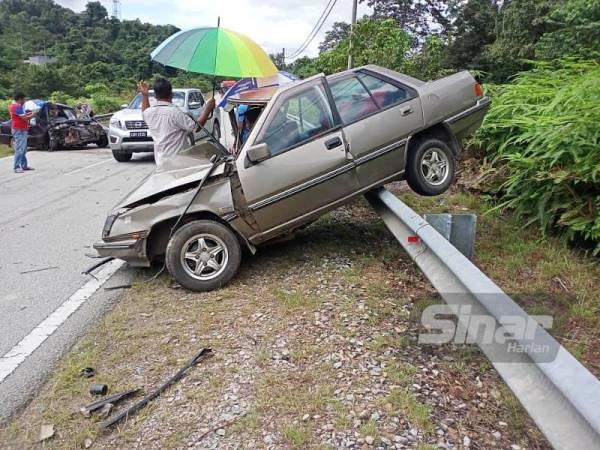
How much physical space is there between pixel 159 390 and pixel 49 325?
162 centimetres

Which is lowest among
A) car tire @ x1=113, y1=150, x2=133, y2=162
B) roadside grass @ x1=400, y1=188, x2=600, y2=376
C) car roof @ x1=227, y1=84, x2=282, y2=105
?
roadside grass @ x1=400, y1=188, x2=600, y2=376

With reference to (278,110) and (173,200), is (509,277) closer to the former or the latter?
(278,110)

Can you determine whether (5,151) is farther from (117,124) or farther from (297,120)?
(297,120)

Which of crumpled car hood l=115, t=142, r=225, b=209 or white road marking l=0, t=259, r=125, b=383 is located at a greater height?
crumpled car hood l=115, t=142, r=225, b=209

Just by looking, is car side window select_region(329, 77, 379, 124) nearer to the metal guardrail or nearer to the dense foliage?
the metal guardrail

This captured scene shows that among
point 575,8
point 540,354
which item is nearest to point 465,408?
point 540,354

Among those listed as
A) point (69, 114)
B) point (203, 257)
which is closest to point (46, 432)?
point (203, 257)

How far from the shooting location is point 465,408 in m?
→ 2.58

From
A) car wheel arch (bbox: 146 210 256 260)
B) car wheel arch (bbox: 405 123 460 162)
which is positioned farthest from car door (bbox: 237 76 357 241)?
car wheel arch (bbox: 405 123 460 162)

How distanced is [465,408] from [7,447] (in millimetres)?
2342

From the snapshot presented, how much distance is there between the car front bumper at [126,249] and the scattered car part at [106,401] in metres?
1.89

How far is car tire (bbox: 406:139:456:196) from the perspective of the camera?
17.4ft

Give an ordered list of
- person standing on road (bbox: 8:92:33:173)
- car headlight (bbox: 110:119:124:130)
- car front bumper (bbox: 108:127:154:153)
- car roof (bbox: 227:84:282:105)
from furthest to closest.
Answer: car headlight (bbox: 110:119:124:130) → car front bumper (bbox: 108:127:154:153) → person standing on road (bbox: 8:92:33:173) → car roof (bbox: 227:84:282:105)

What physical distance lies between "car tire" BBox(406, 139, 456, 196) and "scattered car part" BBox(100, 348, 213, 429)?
9.88ft
